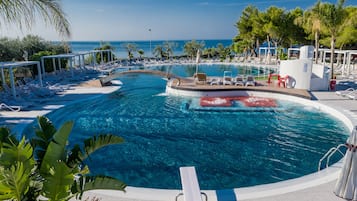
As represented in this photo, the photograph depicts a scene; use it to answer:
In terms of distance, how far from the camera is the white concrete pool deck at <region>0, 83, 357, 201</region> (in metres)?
5.09

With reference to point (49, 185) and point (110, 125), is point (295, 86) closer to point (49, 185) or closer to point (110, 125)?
point (110, 125)

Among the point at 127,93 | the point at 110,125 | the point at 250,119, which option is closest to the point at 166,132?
the point at 110,125

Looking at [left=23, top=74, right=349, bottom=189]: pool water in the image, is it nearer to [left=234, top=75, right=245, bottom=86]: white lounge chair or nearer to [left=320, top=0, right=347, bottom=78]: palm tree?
[left=234, top=75, right=245, bottom=86]: white lounge chair

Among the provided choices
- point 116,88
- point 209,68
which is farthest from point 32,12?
point 209,68

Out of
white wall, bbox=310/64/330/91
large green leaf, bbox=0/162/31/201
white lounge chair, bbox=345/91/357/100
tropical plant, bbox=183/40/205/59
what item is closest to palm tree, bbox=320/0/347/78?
white wall, bbox=310/64/330/91

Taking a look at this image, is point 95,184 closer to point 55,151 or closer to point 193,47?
point 55,151

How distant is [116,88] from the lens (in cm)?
1880

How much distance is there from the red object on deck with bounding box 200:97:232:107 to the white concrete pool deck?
4378mm

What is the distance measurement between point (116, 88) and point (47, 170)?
52.7 ft

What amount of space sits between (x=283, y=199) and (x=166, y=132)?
5.65 meters

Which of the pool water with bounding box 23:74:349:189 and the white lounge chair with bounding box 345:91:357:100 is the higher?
the white lounge chair with bounding box 345:91:357:100

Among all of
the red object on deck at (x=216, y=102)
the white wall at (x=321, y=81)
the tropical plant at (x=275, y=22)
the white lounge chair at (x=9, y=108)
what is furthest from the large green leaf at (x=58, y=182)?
the tropical plant at (x=275, y=22)

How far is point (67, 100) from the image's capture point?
14.8 meters

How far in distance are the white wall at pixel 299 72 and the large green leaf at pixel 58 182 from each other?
50.5 feet
